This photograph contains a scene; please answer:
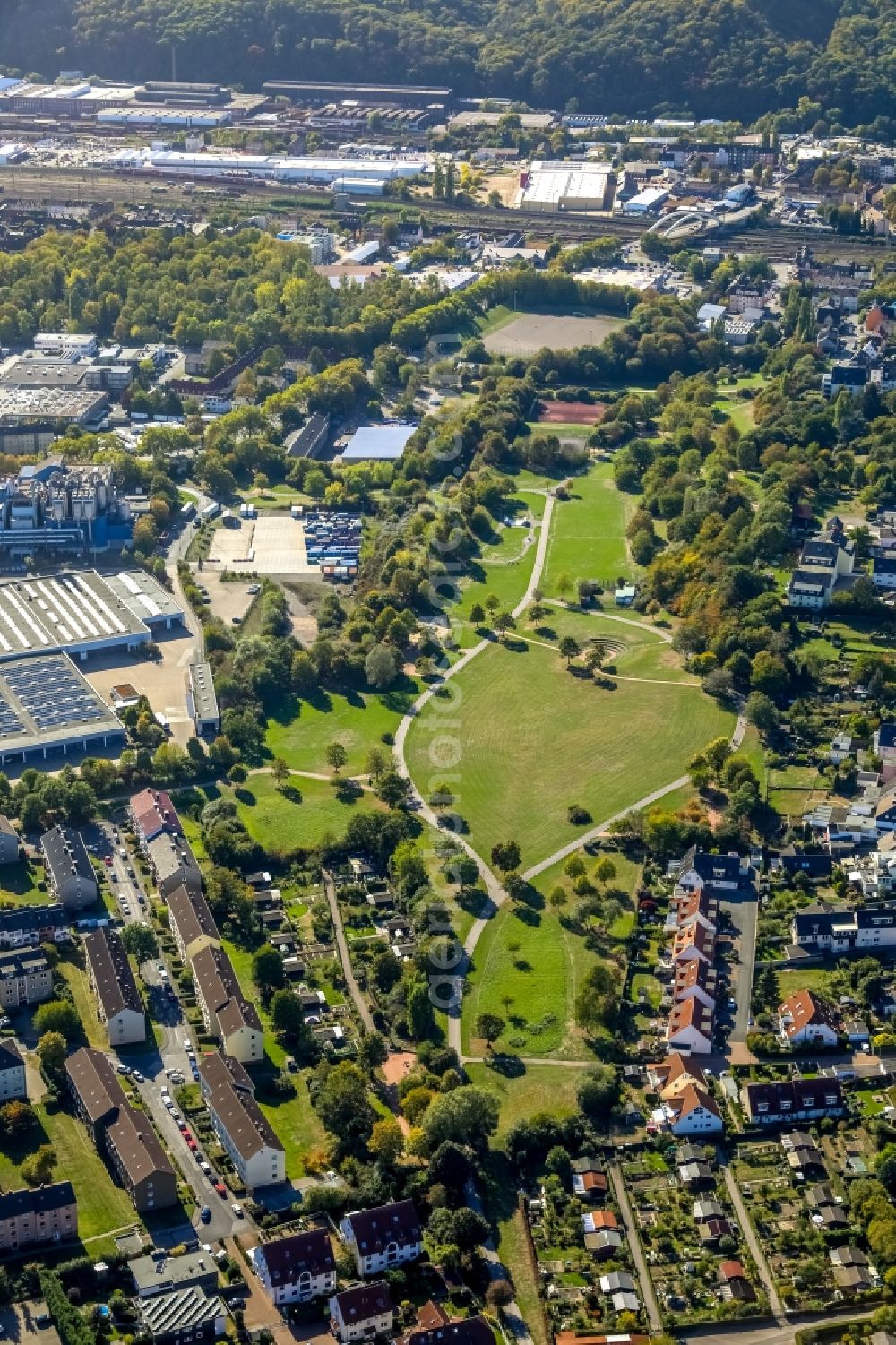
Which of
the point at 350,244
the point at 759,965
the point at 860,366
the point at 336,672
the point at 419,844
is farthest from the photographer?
the point at 350,244

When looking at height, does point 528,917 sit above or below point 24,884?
above

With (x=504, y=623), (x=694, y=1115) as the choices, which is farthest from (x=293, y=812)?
(x=694, y=1115)

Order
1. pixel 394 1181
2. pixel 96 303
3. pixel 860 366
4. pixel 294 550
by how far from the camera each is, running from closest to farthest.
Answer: pixel 394 1181 → pixel 294 550 → pixel 860 366 → pixel 96 303

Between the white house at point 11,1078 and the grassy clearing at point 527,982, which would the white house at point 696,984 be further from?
the white house at point 11,1078

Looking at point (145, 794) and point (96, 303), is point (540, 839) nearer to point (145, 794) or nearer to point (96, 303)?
point (145, 794)

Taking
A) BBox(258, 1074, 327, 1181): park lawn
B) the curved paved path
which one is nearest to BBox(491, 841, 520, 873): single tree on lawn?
the curved paved path

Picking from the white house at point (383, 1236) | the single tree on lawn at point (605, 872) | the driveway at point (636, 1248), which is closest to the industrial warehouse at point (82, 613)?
the single tree on lawn at point (605, 872)

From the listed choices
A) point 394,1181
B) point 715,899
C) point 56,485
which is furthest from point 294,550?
point 394,1181

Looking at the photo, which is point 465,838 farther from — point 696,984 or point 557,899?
point 696,984
